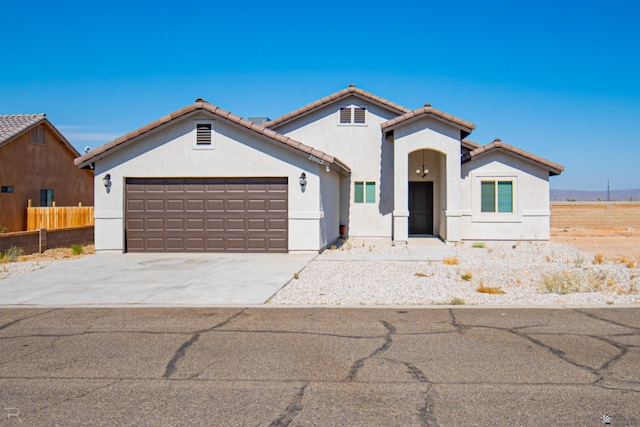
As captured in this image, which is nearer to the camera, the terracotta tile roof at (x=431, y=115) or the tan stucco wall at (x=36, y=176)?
the terracotta tile roof at (x=431, y=115)

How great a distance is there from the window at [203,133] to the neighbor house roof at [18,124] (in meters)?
12.0

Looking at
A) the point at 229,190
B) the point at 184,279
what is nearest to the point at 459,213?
the point at 229,190

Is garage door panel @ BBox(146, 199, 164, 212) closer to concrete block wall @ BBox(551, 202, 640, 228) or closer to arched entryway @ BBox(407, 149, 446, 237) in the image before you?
arched entryway @ BBox(407, 149, 446, 237)

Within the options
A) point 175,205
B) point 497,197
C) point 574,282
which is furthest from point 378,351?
point 497,197

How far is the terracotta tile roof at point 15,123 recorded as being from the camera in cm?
2660

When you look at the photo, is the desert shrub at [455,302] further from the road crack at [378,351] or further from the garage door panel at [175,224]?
the garage door panel at [175,224]

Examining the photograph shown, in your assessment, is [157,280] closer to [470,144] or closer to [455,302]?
[455,302]

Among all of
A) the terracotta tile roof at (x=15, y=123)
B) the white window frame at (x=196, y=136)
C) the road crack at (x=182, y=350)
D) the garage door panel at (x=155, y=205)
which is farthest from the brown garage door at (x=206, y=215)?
the terracotta tile roof at (x=15, y=123)

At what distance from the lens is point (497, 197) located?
2300cm

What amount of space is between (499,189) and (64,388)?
1970 centimetres

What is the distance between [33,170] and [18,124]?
2200 mm

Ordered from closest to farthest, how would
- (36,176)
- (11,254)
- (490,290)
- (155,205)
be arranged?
(490,290) < (11,254) < (155,205) < (36,176)

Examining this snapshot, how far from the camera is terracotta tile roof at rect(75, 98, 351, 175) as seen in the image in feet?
58.5

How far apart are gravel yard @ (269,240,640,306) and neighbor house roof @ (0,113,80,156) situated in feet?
56.1
